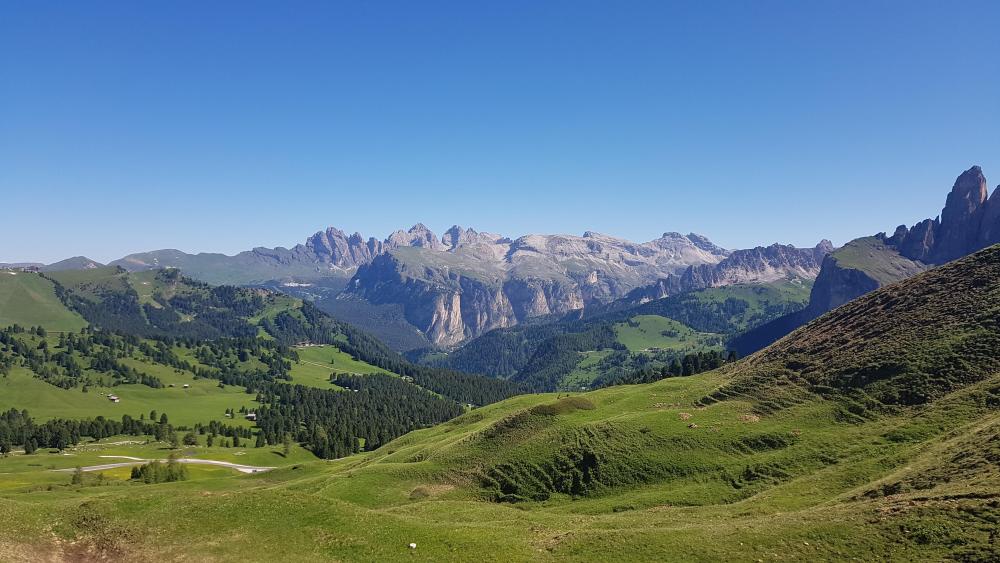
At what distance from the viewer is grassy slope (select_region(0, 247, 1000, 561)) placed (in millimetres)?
45281

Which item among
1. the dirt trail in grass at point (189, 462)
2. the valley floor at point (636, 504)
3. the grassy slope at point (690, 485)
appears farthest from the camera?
the dirt trail in grass at point (189, 462)

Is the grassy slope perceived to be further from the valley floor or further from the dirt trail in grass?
the dirt trail in grass

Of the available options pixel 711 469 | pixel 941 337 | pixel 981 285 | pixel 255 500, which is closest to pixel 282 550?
pixel 255 500

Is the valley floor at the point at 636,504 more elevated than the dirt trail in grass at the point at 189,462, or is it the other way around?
the valley floor at the point at 636,504

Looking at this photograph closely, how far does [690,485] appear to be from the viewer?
73750 mm

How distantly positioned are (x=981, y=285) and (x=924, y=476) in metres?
69.2

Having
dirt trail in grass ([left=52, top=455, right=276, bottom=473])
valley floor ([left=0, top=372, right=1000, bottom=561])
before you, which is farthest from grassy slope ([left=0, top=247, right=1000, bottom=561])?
dirt trail in grass ([left=52, top=455, right=276, bottom=473])

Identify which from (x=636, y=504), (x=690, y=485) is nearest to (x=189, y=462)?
(x=636, y=504)

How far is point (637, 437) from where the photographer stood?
89.1m

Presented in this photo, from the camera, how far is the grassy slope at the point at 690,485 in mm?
45281

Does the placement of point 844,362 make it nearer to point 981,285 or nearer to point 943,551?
point 981,285

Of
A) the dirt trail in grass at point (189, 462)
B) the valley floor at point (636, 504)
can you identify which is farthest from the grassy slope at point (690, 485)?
the dirt trail in grass at point (189, 462)

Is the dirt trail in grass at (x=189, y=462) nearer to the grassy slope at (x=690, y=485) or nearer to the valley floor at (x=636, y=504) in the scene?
the grassy slope at (x=690, y=485)

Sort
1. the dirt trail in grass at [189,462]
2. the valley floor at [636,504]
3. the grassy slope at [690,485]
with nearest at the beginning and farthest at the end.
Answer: the valley floor at [636,504] → the grassy slope at [690,485] → the dirt trail in grass at [189,462]
